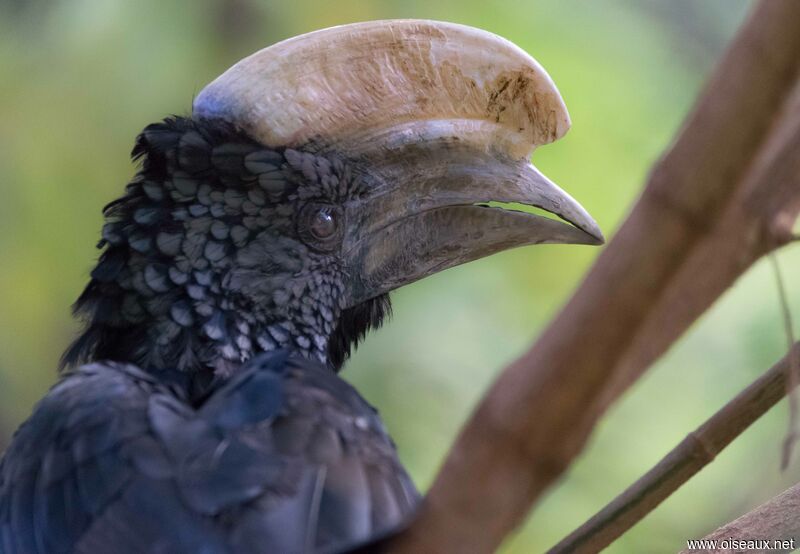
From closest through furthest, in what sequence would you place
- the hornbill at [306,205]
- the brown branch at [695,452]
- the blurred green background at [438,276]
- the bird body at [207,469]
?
the brown branch at [695,452] → the bird body at [207,469] → the hornbill at [306,205] → the blurred green background at [438,276]

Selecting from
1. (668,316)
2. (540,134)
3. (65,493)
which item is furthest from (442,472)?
(540,134)

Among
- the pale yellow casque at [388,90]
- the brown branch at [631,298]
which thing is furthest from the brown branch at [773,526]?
the brown branch at [631,298]

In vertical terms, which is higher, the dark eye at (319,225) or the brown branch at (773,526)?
the dark eye at (319,225)

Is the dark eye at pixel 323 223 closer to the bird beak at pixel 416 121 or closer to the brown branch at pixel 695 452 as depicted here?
the bird beak at pixel 416 121

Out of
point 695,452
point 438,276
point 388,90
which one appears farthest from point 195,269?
point 438,276

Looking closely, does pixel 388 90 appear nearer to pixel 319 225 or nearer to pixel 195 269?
pixel 319 225

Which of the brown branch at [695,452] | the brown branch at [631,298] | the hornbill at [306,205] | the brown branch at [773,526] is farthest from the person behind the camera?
the hornbill at [306,205]
